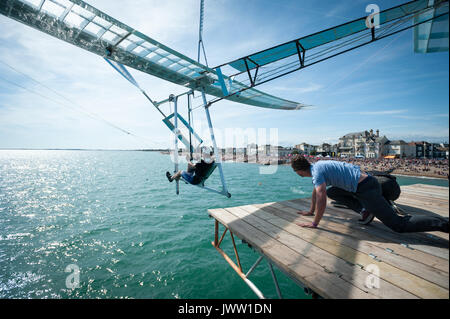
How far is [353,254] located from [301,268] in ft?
2.82

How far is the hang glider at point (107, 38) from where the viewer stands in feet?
13.5

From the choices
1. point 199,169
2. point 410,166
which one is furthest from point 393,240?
point 199,169

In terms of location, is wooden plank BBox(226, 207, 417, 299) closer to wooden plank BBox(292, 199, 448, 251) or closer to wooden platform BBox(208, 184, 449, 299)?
wooden platform BBox(208, 184, 449, 299)

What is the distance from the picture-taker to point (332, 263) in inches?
92.0

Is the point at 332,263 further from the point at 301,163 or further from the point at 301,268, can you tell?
the point at 301,163

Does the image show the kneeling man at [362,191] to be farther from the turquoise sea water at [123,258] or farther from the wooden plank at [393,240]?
the turquoise sea water at [123,258]

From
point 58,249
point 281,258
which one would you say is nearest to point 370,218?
point 281,258

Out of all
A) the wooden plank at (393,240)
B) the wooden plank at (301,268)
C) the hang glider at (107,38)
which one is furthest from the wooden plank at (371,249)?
the hang glider at (107,38)

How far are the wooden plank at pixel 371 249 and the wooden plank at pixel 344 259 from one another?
3.2 inches

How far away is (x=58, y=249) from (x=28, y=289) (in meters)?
2.92

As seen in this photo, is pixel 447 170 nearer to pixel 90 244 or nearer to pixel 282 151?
pixel 90 244

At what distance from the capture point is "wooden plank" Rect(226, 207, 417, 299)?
1.82 m
